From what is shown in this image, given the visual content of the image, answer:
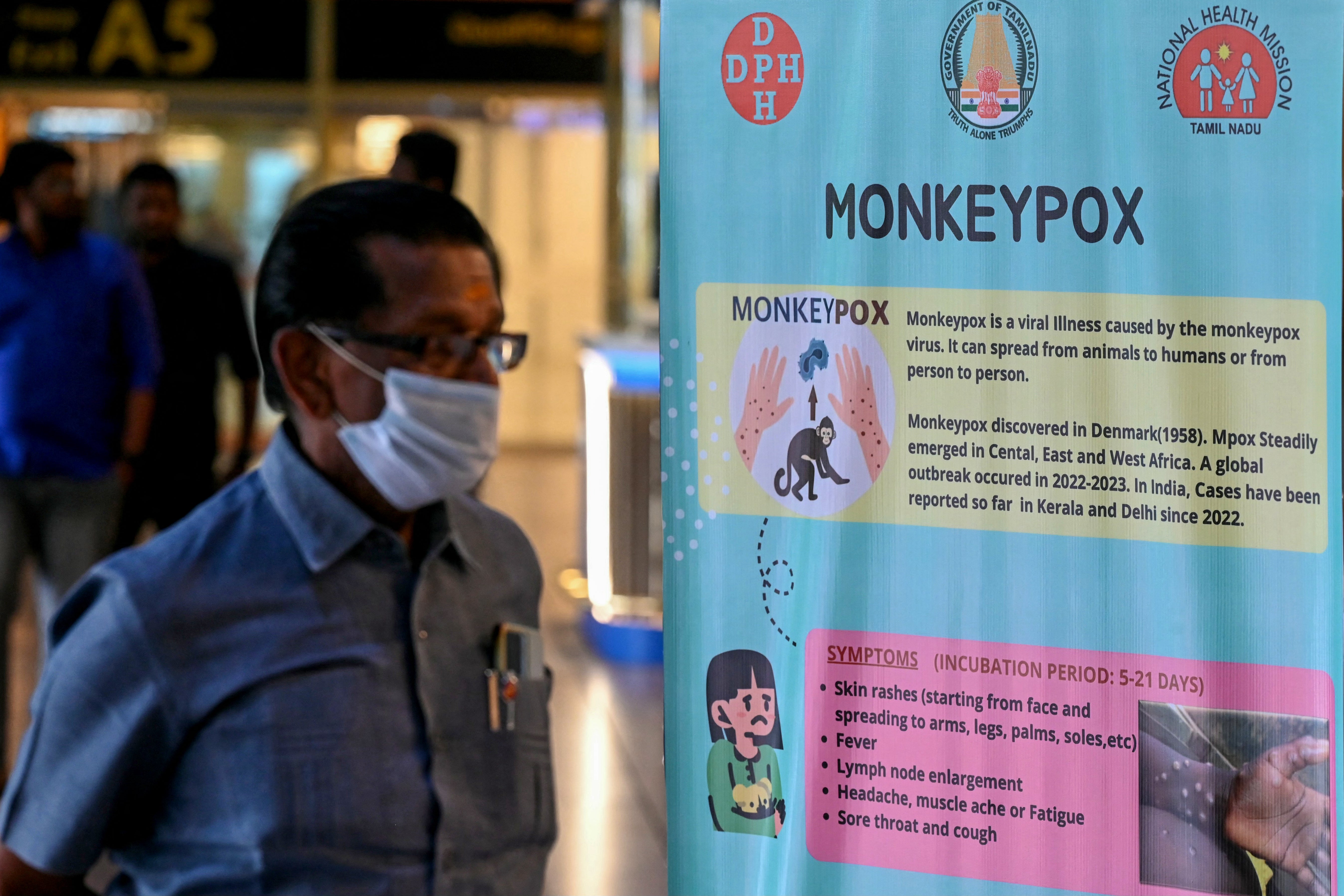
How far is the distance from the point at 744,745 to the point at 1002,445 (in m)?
0.40

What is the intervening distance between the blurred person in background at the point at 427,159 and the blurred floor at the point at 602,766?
2.93ft

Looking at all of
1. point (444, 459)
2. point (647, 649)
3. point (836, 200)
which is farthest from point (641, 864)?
point (836, 200)

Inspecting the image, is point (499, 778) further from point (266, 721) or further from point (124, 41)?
point (124, 41)

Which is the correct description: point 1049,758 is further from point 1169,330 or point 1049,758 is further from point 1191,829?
point 1169,330

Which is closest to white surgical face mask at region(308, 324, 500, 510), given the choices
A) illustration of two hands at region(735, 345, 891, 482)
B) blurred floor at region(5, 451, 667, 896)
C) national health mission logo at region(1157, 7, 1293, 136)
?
Answer: illustration of two hands at region(735, 345, 891, 482)

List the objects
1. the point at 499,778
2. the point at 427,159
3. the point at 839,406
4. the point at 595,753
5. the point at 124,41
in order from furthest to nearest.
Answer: the point at 124,41 → the point at 595,753 → the point at 427,159 → the point at 499,778 → the point at 839,406

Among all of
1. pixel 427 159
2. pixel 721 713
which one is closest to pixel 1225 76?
pixel 721 713

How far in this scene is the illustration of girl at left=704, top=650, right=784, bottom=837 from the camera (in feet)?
5.08

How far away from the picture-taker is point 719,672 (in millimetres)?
1563

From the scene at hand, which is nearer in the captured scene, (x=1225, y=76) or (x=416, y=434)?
(x=1225, y=76)

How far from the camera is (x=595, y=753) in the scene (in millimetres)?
4793

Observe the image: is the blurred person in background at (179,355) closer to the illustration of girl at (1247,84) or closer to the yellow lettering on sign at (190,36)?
the illustration of girl at (1247,84)

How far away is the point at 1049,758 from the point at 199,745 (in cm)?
84

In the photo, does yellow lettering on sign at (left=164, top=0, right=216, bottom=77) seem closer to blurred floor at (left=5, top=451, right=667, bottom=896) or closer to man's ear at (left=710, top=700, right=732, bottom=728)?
blurred floor at (left=5, top=451, right=667, bottom=896)
